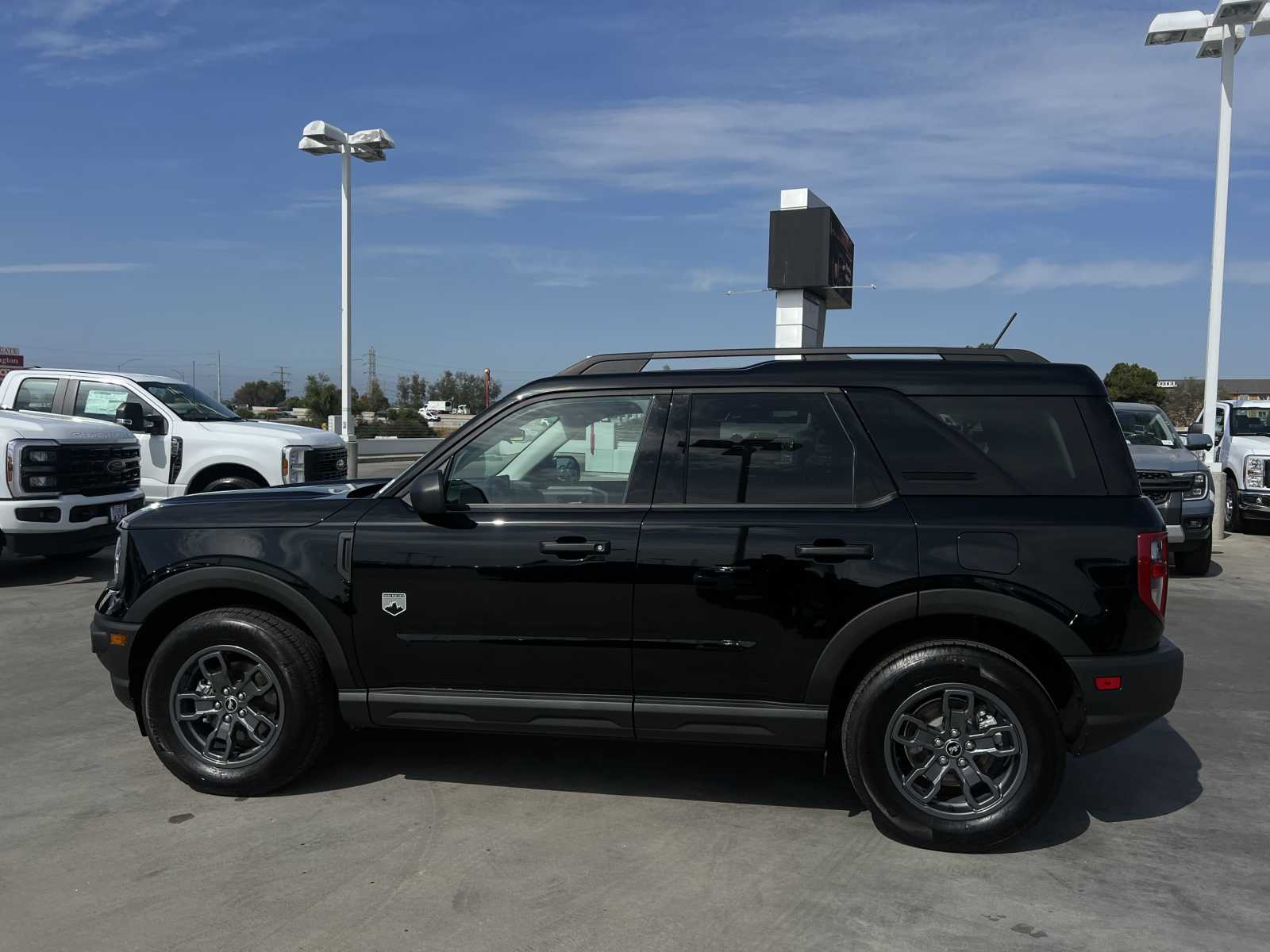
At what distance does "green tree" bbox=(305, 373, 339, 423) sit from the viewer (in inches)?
1907

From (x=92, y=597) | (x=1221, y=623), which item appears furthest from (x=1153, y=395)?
(x=92, y=597)

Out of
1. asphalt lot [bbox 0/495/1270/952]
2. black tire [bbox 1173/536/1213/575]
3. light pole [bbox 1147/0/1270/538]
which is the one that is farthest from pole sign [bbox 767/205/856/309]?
asphalt lot [bbox 0/495/1270/952]

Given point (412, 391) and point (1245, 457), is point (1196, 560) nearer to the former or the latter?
point (1245, 457)

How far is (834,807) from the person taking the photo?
4.32 m

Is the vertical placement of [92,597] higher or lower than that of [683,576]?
lower

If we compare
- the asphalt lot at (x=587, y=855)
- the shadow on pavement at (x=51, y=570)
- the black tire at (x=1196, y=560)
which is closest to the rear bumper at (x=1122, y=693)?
the asphalt lot at (x=587, y=855)

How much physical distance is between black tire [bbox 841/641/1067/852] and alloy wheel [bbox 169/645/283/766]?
2.43 meters

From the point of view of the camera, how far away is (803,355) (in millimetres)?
4320

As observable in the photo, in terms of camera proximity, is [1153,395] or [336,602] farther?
[1153,395]

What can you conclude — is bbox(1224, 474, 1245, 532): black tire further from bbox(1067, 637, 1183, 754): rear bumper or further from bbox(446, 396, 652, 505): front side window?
bbox(446, 396, 652, 505): front side window

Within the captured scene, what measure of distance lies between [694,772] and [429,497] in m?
1.82

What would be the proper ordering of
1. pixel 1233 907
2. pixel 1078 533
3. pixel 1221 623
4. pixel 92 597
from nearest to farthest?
pixel 1233 907
pixel 1078 533
pixel 1221 623
pixel 92 597

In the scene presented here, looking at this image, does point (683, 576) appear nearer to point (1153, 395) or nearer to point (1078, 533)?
point (1078, 533)

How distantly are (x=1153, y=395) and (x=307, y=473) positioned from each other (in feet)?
206
